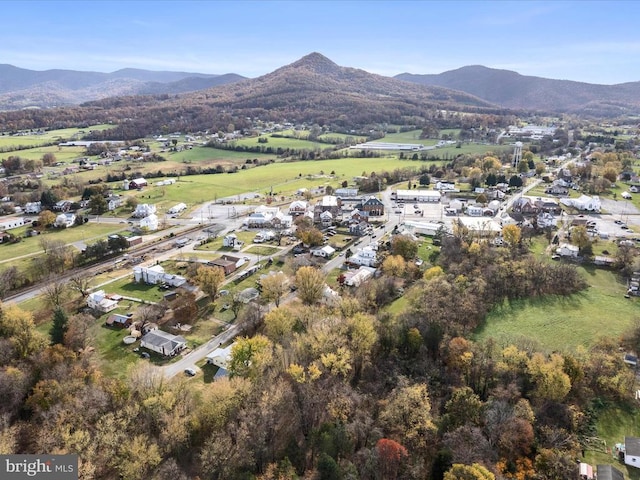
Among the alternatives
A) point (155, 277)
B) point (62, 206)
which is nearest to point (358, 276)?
point (155, 277)

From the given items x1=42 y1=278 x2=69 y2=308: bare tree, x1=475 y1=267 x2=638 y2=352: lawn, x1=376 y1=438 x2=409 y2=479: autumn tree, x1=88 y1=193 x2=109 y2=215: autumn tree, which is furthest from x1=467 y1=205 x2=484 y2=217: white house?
x1=88 y1=193 x2=109 y2=215: autumn tree

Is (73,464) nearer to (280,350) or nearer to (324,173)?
(280,350)

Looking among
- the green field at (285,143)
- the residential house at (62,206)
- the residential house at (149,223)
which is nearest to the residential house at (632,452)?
the residential house at (149,223)

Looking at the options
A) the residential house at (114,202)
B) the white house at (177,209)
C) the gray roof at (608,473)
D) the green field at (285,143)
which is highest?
the green field at (285,143)

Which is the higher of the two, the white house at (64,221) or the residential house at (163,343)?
the white house at (64,221)

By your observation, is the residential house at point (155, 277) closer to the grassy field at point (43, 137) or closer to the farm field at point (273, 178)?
the farm field at point (273, 178)

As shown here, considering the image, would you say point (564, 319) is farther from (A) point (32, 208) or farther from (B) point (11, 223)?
(A) point (32, 208)
